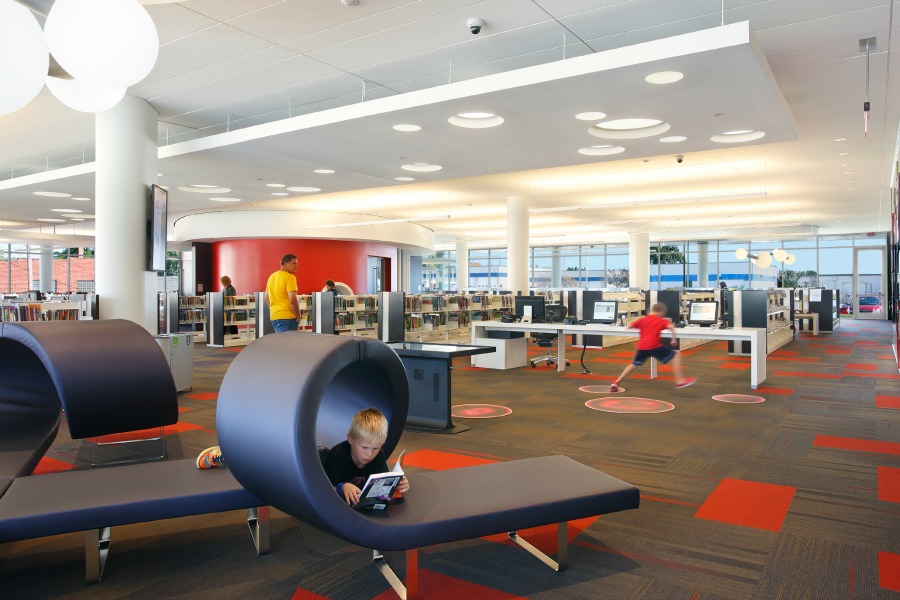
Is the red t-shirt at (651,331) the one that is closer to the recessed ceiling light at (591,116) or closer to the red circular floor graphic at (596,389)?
the red circular floor graphic at (596,389)

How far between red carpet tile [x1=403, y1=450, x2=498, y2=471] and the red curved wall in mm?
14096

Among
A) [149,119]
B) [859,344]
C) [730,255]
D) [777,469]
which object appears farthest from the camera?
[730,255]

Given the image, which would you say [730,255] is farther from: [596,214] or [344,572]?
[344,572]

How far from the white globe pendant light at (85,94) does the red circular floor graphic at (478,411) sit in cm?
402

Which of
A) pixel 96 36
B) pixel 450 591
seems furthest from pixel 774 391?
pixel 96 36

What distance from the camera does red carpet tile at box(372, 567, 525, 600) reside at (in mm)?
2541

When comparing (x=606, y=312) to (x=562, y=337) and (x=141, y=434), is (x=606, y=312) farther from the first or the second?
(x=141, y=434)

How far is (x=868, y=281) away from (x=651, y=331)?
939 inches

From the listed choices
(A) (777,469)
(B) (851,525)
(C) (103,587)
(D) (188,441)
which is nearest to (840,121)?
(A) (777,469)

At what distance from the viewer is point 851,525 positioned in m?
3.29

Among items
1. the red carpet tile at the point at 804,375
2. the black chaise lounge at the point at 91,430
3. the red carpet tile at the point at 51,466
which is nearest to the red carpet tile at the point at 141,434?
the red carpet tile at the point at 51,466

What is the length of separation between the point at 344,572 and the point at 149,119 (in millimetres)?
6829

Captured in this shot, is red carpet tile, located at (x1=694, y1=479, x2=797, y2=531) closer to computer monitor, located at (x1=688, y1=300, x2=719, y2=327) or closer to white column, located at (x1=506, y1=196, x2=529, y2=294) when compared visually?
computer monitor, located at (x1=688, y1=300, x2=719, y2=327)

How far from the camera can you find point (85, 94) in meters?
2.79
